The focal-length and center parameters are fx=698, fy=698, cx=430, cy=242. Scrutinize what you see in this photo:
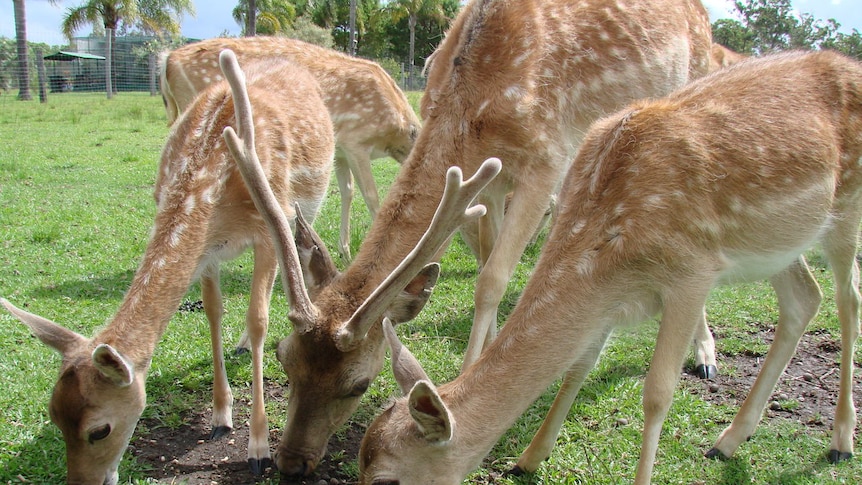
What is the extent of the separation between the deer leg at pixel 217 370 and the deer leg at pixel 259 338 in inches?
6.3

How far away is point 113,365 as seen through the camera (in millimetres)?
3094

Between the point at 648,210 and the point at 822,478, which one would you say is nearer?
the point at 648,210

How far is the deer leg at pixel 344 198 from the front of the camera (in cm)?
751

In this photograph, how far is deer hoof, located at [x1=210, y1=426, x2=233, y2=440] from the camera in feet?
12.7

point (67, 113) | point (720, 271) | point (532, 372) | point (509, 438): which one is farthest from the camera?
point (67, 113)

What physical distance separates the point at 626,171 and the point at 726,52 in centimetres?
475

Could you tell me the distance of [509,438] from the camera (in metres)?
3.90

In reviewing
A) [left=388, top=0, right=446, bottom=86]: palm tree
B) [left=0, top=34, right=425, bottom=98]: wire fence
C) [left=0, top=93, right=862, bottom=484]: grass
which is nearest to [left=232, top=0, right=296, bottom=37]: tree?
[left=388, top=0, right=446, bottom=86]: palm tree

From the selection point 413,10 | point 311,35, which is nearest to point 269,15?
point 311,35

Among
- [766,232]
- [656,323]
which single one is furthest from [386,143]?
[766,232]

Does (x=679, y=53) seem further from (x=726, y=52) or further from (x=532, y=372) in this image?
(x=532, y=372)

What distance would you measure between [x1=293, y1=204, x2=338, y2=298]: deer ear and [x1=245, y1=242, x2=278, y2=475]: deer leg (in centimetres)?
53

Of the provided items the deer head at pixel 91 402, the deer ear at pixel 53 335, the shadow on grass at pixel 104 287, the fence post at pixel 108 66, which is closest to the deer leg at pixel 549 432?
the deer head at pixel 91 402

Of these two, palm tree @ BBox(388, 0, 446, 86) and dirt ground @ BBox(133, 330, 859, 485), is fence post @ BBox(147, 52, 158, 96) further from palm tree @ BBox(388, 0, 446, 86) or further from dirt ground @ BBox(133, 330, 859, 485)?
dirt ground @ BBox(133, 330, 859, 485)
